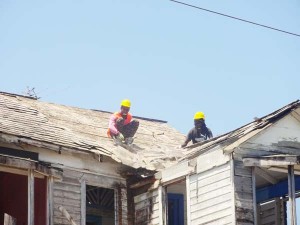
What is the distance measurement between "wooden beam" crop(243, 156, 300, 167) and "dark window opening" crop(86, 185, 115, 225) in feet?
16.5

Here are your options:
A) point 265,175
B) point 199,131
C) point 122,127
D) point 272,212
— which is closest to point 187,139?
point 199,131

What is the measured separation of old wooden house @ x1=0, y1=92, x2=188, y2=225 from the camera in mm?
21312

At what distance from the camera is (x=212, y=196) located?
21.3 m

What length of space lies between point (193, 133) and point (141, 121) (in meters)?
3.66

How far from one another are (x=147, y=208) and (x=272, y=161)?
3.63 metres

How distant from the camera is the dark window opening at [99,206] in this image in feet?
81.4

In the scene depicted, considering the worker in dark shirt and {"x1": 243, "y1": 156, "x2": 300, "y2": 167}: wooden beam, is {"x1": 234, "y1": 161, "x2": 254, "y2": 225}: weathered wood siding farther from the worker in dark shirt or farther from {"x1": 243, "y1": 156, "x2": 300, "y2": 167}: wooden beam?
the worker in dark shirt

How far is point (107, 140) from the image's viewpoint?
24781 millimetres

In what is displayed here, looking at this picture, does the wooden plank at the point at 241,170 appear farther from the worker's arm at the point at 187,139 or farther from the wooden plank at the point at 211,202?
the worker's arm at the point at 187,139

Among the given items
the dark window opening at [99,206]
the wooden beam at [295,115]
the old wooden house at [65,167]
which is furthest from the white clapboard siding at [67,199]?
the wooden beam at [295,115]

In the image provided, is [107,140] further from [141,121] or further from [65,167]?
[141,121]

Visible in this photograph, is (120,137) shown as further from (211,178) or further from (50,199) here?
(211,178)

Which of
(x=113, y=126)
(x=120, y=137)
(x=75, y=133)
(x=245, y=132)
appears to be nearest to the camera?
(x=245, y=132)

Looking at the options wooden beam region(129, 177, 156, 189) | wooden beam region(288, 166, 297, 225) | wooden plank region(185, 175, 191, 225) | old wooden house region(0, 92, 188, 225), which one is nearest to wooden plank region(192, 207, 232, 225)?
wooden plank region(185, 175, 191, 225)
